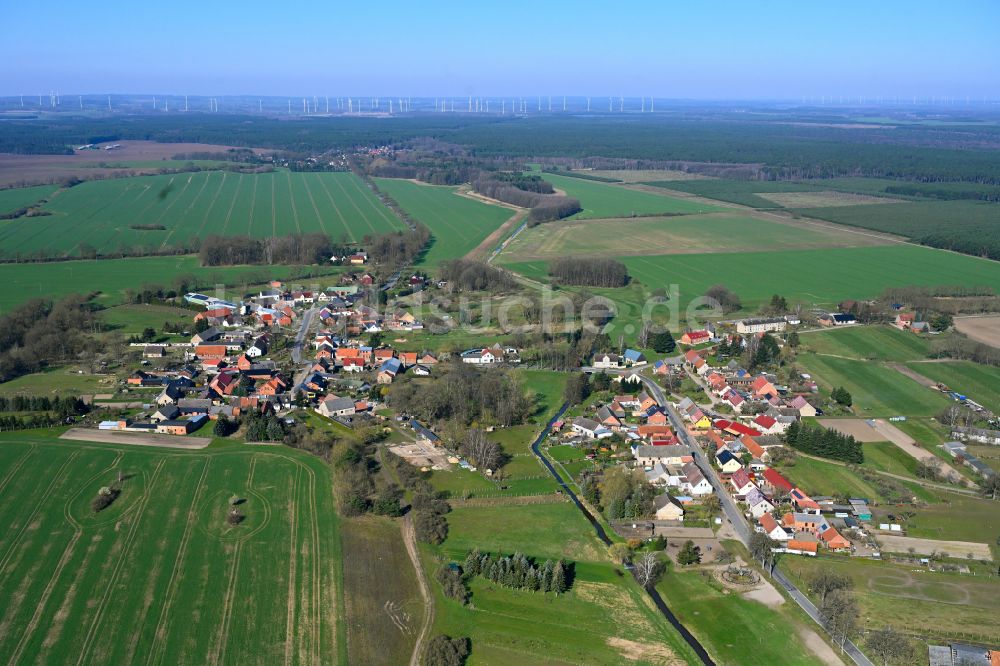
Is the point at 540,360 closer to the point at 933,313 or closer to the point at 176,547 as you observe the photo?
the point at 176,547

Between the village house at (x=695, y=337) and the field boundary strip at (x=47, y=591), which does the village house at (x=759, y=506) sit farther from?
the field boundary strip at (x=47, y=591)

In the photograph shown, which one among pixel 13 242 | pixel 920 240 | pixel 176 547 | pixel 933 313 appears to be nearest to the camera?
pixel 176 547

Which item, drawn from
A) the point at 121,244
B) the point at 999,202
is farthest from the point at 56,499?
the point at 999,202

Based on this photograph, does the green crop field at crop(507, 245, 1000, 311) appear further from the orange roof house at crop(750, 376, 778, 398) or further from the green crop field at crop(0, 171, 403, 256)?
the green crop field at crop(0, 171, 403, 256)

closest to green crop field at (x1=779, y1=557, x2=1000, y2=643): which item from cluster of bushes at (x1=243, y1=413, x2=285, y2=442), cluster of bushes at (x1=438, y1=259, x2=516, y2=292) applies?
cluster of bushes at (x1=243, y1=413, x2=285, y2=442)

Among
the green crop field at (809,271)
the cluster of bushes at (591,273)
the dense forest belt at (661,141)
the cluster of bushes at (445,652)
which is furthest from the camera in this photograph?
the dense forest belt at (661,141)

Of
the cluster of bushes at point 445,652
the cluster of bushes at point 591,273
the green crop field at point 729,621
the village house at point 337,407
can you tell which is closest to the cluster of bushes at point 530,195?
the cluster of bushes at point 591,273
